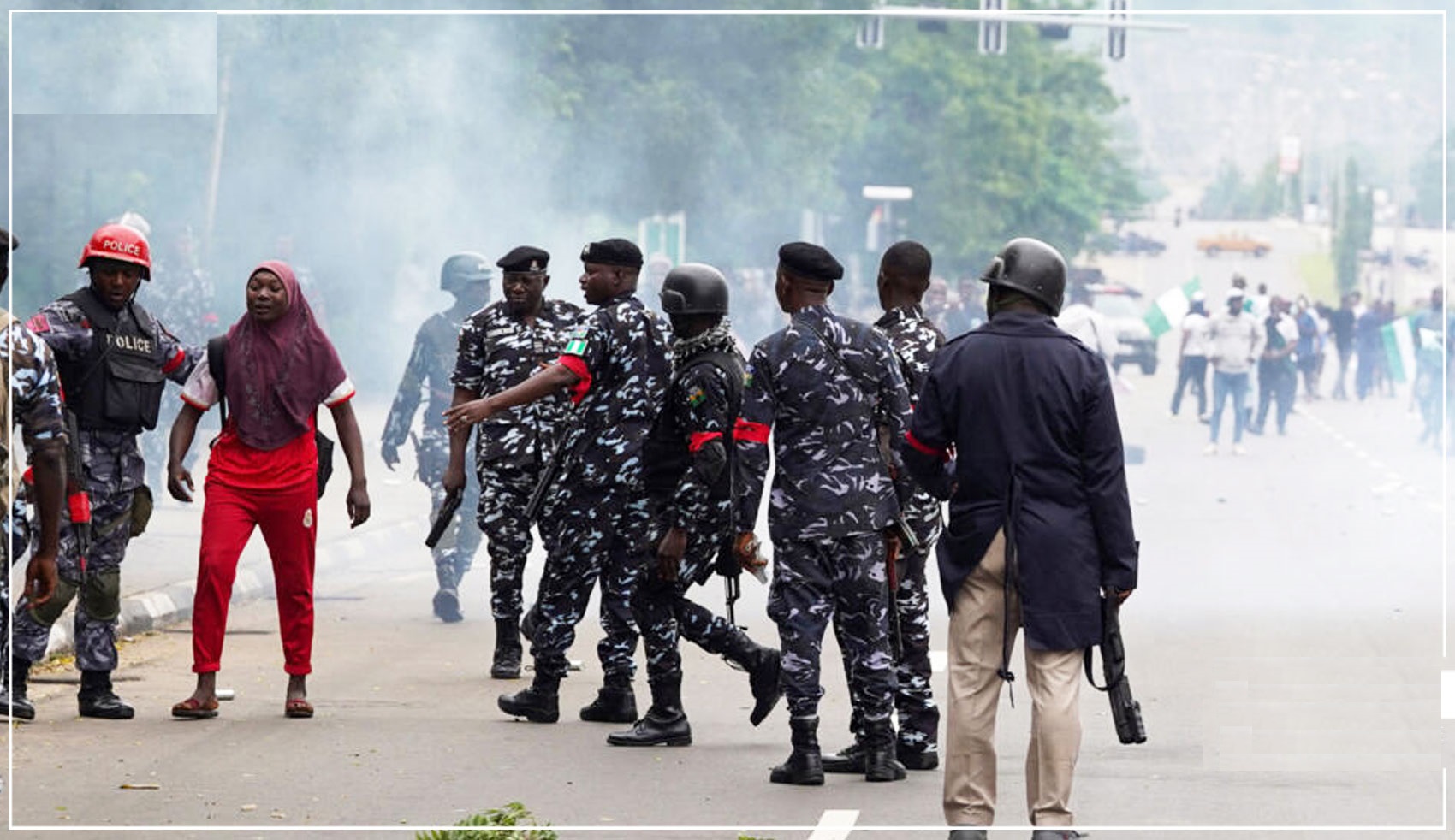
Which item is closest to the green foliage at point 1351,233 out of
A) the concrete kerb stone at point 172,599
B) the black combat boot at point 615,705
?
the concrete kerb stone at point 172,599

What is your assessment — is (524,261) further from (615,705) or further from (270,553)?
(615,705)

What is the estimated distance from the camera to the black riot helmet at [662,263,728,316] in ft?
27.2

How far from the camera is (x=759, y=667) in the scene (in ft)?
28.7

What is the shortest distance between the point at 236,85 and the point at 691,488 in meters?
14.7

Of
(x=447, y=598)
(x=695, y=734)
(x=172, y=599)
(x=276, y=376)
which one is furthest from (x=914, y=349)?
(x=172, y=599)

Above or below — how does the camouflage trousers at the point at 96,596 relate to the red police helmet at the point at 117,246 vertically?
below

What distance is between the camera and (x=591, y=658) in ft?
37.2

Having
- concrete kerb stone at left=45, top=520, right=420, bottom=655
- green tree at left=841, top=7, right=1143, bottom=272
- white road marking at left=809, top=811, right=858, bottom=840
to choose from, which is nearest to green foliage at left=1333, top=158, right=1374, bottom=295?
green tree at left=841, top=7, right=1143, bottom=272

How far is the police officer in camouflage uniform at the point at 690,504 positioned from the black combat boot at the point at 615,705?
349mm

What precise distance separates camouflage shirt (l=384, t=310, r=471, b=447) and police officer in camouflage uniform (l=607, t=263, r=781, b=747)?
3.87 meters

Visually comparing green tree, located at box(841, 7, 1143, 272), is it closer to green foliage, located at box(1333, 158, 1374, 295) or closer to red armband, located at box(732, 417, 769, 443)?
green foliage, located at box(1333, 158, 1374, 295)

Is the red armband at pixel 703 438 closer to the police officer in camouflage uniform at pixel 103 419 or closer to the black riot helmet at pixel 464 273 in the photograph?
the police officer in camouflage uniform at pixel 103 419

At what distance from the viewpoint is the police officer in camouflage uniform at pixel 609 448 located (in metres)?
8.90

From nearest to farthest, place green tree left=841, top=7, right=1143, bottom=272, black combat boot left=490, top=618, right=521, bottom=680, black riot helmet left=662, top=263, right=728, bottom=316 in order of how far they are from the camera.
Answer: black riot helmet left=662, top=263, right=728, bottom=316, black combat boot left=490, top=618, right=521, bottom=680, green tree left=841, top=7, right=1143, bottom=272
